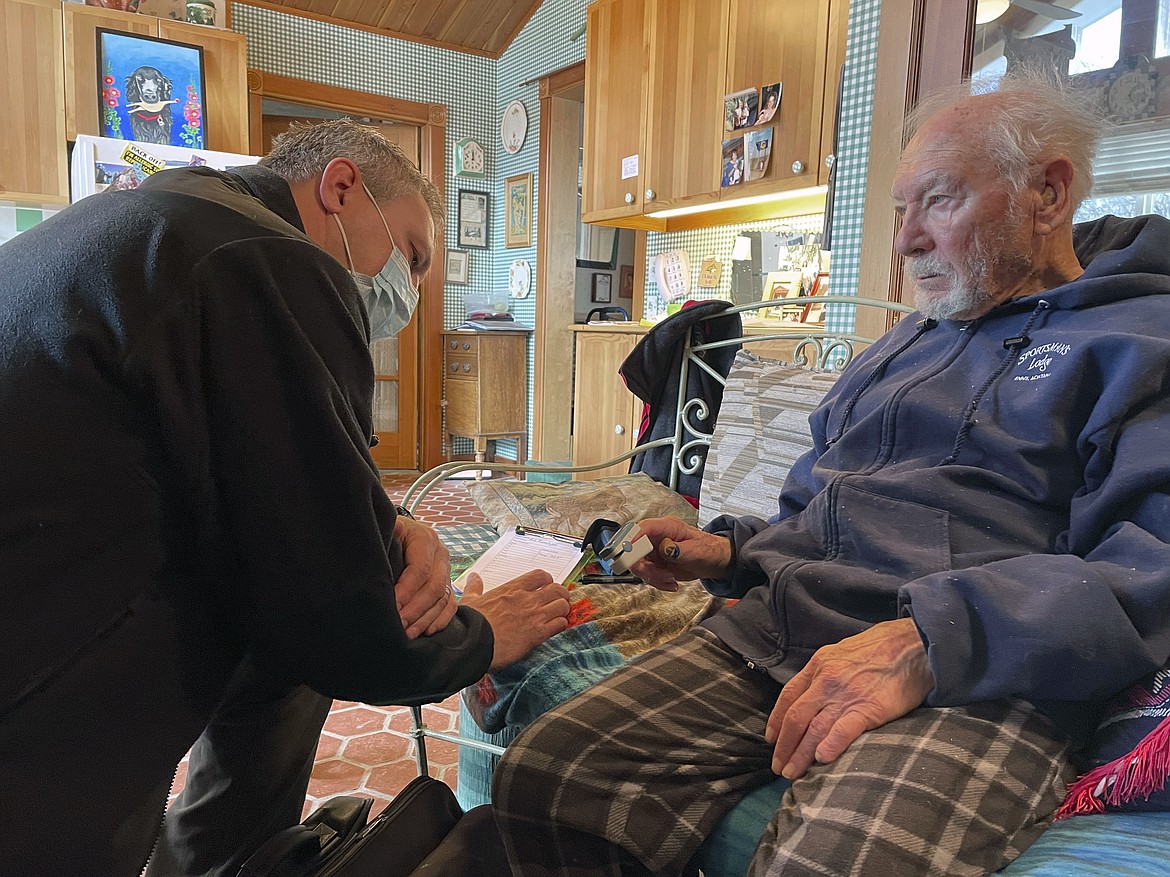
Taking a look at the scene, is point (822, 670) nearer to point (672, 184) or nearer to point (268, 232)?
point (268, 232)

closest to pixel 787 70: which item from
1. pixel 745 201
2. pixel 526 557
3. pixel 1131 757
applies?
pixel 745 201

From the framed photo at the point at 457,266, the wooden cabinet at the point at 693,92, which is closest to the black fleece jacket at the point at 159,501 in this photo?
the wooden cabinet at the point at 693,92

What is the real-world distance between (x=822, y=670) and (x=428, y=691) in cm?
45

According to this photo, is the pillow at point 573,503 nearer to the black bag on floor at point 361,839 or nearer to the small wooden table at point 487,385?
the black bag on floor at point 361,839

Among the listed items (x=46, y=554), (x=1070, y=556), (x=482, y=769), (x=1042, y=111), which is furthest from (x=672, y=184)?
(x=46, y=554)

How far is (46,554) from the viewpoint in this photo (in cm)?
71

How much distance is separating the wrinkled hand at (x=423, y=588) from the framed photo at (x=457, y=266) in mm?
4852

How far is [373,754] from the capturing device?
201cm

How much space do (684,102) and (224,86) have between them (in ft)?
8.53

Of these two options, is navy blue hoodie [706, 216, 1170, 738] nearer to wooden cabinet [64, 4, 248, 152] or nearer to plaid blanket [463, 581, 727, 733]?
plaid blanket [463, 581, 727, 733]

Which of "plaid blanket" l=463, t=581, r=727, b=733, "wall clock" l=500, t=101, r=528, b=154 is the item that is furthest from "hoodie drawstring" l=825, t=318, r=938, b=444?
"wall clock" l=500, t=101, r=528, b=154

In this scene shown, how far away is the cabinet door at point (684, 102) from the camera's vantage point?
11.1 feet

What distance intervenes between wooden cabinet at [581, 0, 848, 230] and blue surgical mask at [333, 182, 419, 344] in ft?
6.33

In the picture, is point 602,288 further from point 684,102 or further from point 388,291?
point 388,291
